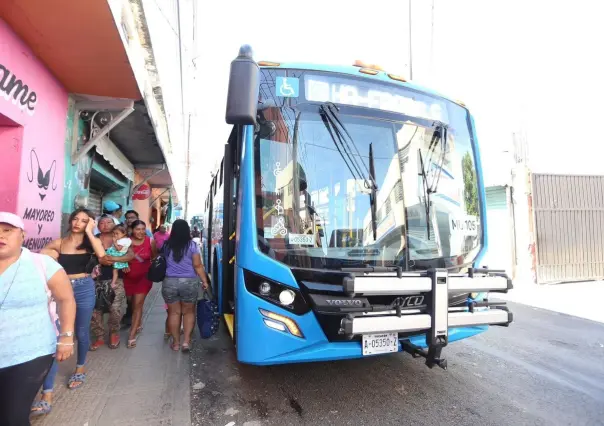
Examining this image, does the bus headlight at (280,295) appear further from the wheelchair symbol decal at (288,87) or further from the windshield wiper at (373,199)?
the wheelchair symbol decal at (288,87)

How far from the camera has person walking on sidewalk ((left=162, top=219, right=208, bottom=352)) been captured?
14.0ft

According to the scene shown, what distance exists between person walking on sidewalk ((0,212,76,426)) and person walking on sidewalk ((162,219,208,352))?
2.07 m

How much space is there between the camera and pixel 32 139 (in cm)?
428

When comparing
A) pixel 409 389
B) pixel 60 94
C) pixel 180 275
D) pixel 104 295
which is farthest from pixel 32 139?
pixel 409 389

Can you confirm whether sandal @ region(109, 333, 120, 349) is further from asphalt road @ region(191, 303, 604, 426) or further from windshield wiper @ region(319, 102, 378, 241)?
windshield wiper @ region(319, 102, 378, 241)

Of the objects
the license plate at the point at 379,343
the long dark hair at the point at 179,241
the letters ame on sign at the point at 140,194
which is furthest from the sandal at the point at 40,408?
the letters ame on sign at the point at 140,194

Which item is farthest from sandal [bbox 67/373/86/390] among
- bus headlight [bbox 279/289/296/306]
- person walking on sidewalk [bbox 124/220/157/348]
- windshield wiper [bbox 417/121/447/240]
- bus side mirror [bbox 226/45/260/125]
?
windshield wiper [bbox 417/121/447/240]

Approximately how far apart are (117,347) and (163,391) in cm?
155

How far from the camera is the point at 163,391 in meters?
3.37

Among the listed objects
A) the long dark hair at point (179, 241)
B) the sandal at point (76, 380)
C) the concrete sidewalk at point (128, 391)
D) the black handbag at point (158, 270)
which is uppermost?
the long dark hair at point (179, 241)

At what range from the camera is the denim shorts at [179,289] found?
4273 millimetres

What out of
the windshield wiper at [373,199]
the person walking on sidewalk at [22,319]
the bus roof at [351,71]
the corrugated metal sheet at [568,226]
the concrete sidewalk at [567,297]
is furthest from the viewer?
the corrugated metal sheet at [568,226]

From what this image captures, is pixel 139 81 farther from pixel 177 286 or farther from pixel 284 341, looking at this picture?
pixel 284 341

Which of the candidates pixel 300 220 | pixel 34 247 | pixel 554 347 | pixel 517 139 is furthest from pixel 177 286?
pixel 517 139
